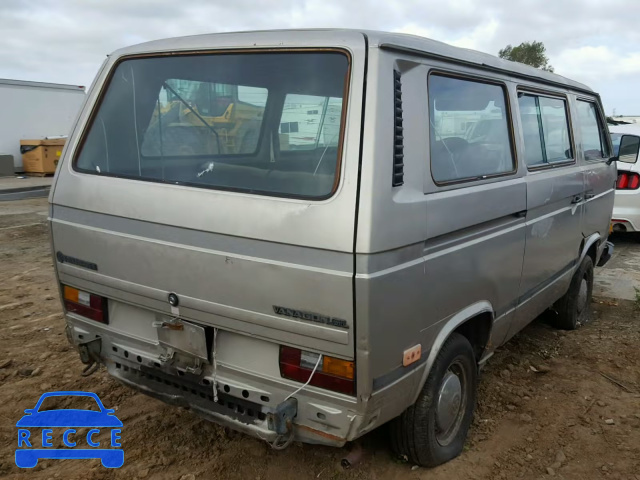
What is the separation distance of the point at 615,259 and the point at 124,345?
7.06 metres

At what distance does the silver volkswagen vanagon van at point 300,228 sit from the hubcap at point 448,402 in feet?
0.04

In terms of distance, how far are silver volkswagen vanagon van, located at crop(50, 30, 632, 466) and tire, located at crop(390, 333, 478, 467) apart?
12mm

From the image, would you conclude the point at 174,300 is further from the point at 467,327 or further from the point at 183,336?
the point at 467,327

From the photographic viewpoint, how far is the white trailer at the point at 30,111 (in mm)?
17906

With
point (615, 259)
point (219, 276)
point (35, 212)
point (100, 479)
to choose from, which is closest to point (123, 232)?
point (219, 276)

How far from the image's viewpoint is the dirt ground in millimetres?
2852

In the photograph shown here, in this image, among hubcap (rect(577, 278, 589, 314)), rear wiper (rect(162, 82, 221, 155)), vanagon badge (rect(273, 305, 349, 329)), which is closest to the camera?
vanagon badge (rect(273, 305, 349, 329))

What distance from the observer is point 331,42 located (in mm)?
2258

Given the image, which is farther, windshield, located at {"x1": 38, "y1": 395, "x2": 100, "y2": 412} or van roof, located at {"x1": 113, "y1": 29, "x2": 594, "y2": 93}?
windshield, located at {"x1": 38, "y1": 395, "x2": 100, "y2": 412}

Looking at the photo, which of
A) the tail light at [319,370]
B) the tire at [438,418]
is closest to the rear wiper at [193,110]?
the tail light at [319,370]

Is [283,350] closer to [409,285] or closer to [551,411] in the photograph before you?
[409,285]

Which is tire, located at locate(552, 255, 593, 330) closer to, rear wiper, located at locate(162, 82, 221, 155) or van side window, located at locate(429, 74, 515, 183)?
van side window, located at locate(429, 74, 515, 183)

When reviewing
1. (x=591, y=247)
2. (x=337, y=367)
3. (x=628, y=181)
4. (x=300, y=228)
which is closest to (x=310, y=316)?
(x=337, y=367)

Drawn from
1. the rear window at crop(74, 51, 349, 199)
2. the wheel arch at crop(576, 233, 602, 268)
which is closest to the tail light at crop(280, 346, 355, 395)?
the rear window at crop(74, 51, 349, 199)
